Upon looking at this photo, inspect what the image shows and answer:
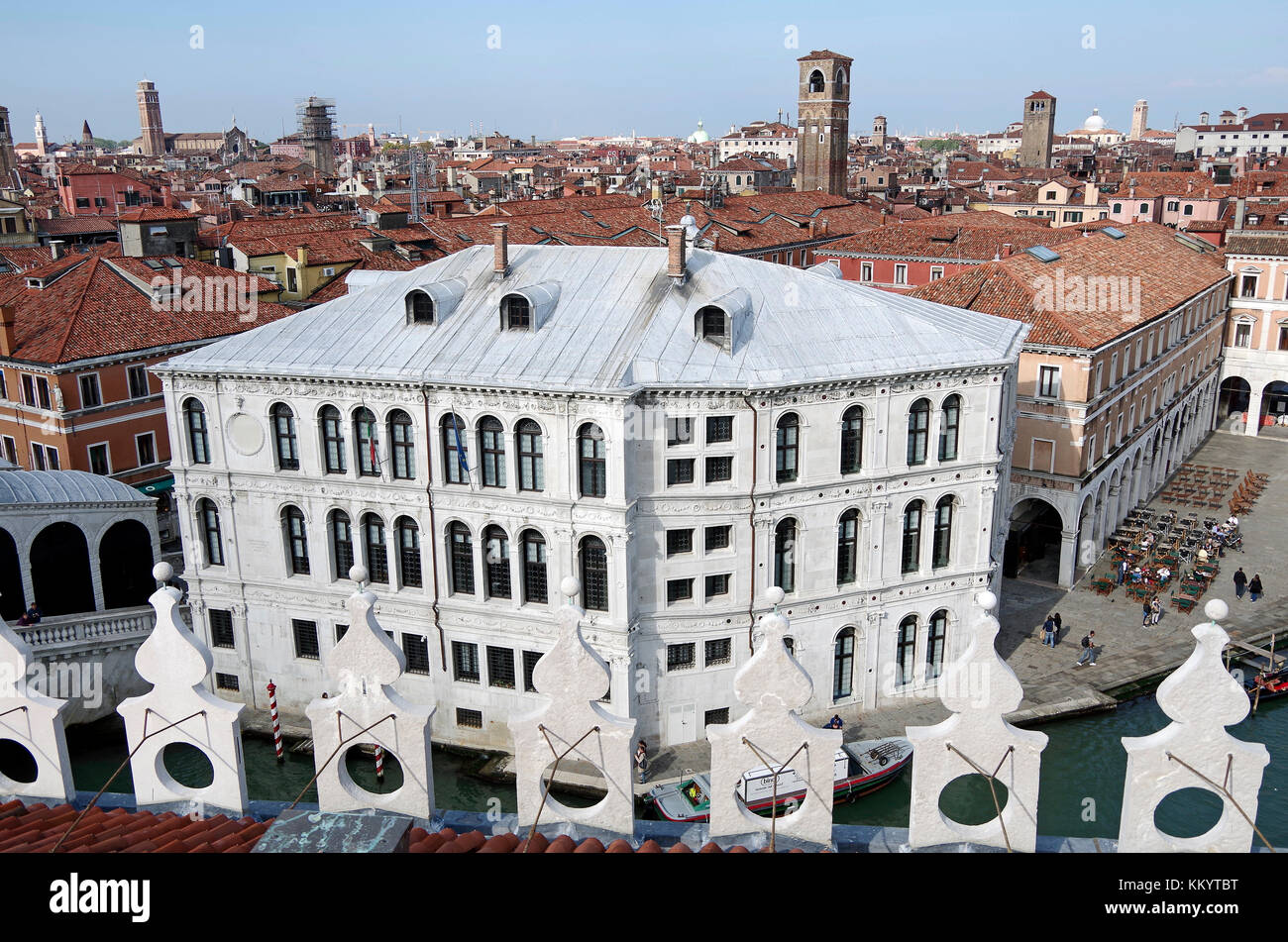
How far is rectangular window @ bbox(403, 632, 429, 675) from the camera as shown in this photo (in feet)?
112

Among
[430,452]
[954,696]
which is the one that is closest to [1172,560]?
[430,452]

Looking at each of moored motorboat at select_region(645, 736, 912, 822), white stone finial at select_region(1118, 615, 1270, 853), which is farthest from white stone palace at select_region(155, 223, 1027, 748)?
white stone finial at select_region(1118, 615, 1270, 853)

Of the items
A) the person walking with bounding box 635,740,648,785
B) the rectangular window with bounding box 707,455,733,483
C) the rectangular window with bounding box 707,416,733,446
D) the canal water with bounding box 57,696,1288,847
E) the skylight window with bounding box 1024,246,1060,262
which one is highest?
the skylight window with bounding box 1024,246,1060,262

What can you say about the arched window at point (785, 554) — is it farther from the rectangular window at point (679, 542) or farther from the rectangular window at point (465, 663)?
the rectangular window at point (465, 663)

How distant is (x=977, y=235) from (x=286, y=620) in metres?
48.0

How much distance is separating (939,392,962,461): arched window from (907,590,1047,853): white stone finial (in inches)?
963

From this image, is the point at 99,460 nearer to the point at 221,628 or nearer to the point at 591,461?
the point at 221,628

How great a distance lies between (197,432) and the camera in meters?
34.8

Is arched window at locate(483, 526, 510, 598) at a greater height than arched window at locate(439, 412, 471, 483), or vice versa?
arched window at locate(439, 412, 471, 483)

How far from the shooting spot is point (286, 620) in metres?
34.9

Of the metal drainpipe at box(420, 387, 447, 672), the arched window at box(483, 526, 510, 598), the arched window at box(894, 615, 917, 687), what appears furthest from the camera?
the arched window at box(894, 615, 917, 687)

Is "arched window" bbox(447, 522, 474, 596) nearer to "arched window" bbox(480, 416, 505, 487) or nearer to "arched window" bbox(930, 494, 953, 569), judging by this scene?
"arched window" bbox(480, 416, 505, 487)

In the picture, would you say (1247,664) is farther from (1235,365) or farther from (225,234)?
(225,234)

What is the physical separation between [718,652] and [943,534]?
8.31m
